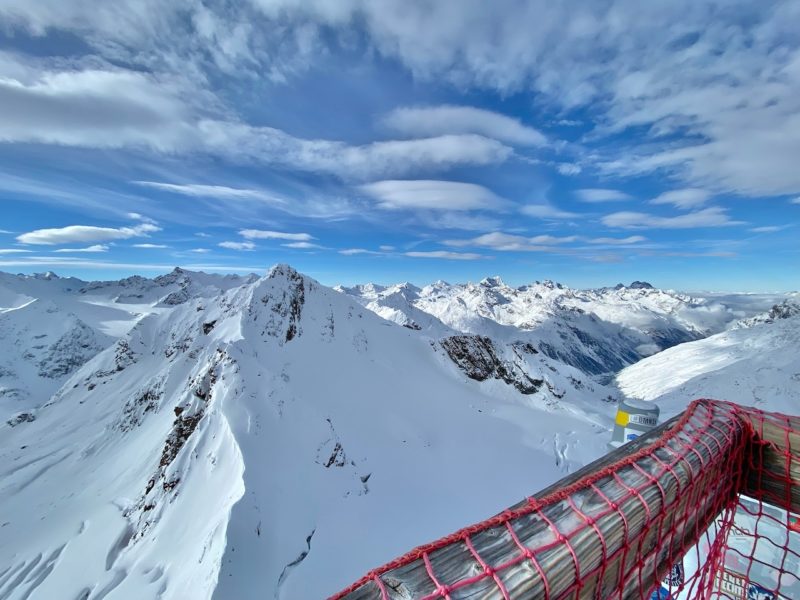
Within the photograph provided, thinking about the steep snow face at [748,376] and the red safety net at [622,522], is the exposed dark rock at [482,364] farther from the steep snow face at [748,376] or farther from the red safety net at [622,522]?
the red safety net at [622,522]

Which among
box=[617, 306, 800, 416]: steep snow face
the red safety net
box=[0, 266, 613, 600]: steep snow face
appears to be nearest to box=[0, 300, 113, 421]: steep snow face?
box=[0, 266, 613, 600]: steep snow face

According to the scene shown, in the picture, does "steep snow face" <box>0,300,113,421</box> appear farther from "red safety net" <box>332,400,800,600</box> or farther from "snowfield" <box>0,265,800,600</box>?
"red safety net" <box>332,400,800,600</box>

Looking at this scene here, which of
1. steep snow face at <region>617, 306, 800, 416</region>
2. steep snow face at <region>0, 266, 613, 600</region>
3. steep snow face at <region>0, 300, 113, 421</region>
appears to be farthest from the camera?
steep snow face at <region>0, 300, 113, 421</region>

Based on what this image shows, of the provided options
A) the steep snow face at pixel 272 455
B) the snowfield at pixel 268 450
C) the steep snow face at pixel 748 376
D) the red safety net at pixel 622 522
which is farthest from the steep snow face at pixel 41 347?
the steep snow face at pixel 748 376

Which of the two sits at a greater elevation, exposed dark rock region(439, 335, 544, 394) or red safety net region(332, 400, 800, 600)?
red safety net region(332, 400, 800, 600)

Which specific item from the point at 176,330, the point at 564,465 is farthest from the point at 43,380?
the point at 564,465

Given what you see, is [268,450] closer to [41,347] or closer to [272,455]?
[272,455]
